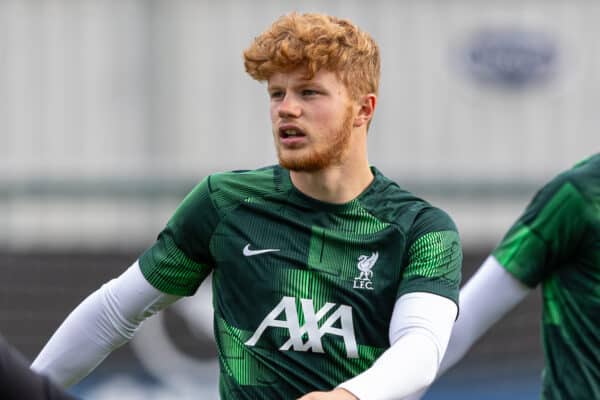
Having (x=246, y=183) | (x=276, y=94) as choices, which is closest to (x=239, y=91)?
(x=246, y=183)

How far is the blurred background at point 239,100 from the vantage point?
1138cm

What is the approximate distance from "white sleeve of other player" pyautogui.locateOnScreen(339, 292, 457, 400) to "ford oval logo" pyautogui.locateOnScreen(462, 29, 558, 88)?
347 inches

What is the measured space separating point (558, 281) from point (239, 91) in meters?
7.50

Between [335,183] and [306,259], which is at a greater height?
[335,183]

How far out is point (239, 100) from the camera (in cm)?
1246

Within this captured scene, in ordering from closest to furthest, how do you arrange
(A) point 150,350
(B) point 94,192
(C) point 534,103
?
(A) point 150,350, (B) point 94,192, (C) point 534,103

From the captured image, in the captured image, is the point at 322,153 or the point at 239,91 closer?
the point at 322,153

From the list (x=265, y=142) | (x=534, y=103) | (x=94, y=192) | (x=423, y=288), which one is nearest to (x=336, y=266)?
(x=423, y=288)

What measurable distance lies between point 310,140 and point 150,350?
4.68m

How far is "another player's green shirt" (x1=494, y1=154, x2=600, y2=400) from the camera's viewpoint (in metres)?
5.11

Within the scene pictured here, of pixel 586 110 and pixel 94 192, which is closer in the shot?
pixel 94 192

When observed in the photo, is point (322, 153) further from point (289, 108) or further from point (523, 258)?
point (523, 258)

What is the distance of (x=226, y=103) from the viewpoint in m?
12.5

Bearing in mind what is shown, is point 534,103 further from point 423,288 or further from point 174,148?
point 423,288
